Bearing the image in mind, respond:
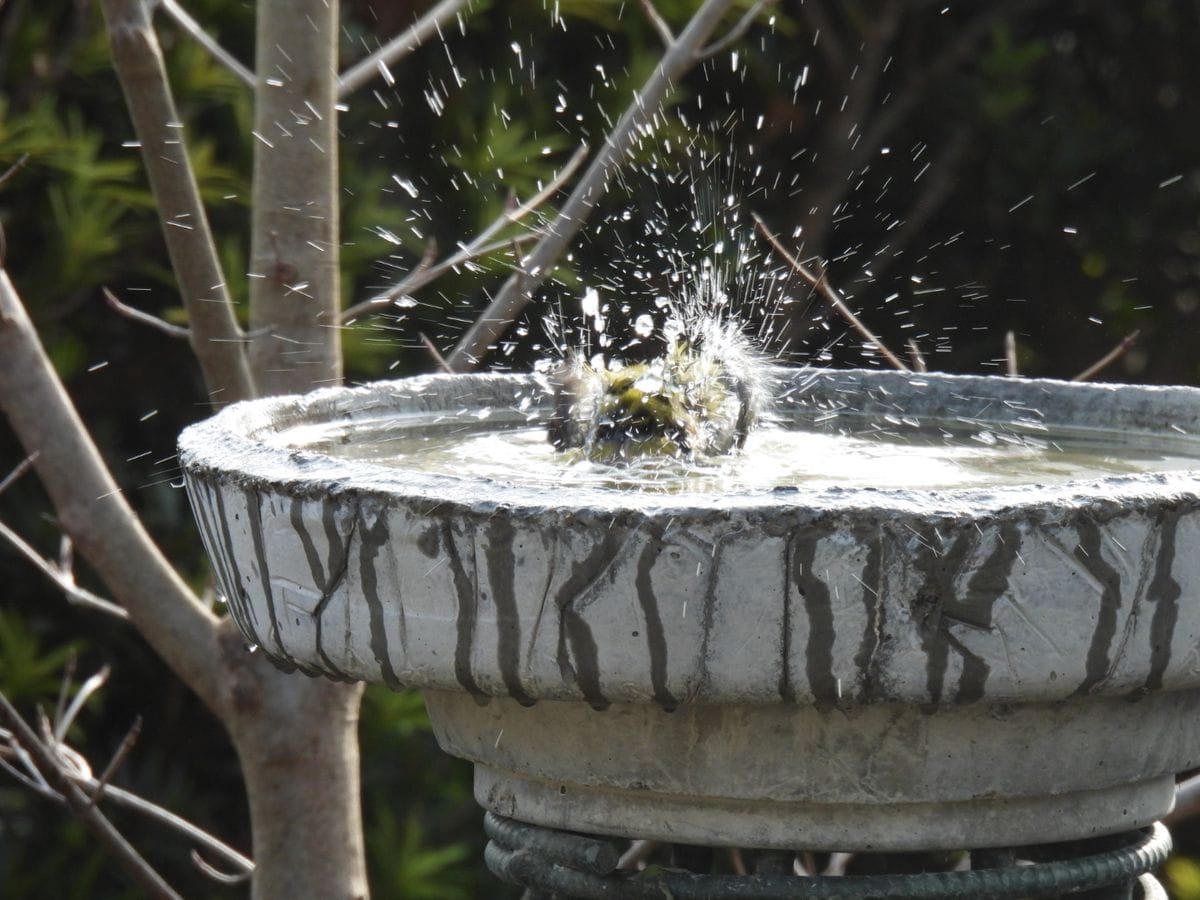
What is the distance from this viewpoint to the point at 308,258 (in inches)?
64.2

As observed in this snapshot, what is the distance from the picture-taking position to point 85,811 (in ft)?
5.16

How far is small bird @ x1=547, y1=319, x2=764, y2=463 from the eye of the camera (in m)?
1.34

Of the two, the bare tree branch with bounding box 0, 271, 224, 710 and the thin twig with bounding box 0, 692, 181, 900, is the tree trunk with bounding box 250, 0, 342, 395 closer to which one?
the bare tree branch with bounding box 0, 271, 224, 710

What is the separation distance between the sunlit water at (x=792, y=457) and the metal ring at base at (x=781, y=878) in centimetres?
26

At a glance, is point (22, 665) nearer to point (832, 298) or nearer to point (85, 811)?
point (85, 811)

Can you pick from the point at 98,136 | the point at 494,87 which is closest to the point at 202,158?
the point at 98,136

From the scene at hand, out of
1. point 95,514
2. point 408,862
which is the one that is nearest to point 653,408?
point 95,514

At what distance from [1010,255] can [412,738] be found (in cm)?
180

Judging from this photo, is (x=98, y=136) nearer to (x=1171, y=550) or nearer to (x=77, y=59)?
(x=77, y=59)

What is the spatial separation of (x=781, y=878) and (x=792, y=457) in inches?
19.0

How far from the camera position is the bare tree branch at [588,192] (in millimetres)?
1702

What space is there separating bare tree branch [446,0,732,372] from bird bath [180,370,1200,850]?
574 millimetres

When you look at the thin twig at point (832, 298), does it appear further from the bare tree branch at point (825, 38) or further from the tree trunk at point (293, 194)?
the bare tree branch at point (825, 38)

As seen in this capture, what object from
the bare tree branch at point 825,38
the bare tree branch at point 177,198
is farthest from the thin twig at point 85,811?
the bare tree branch at point 825,38
